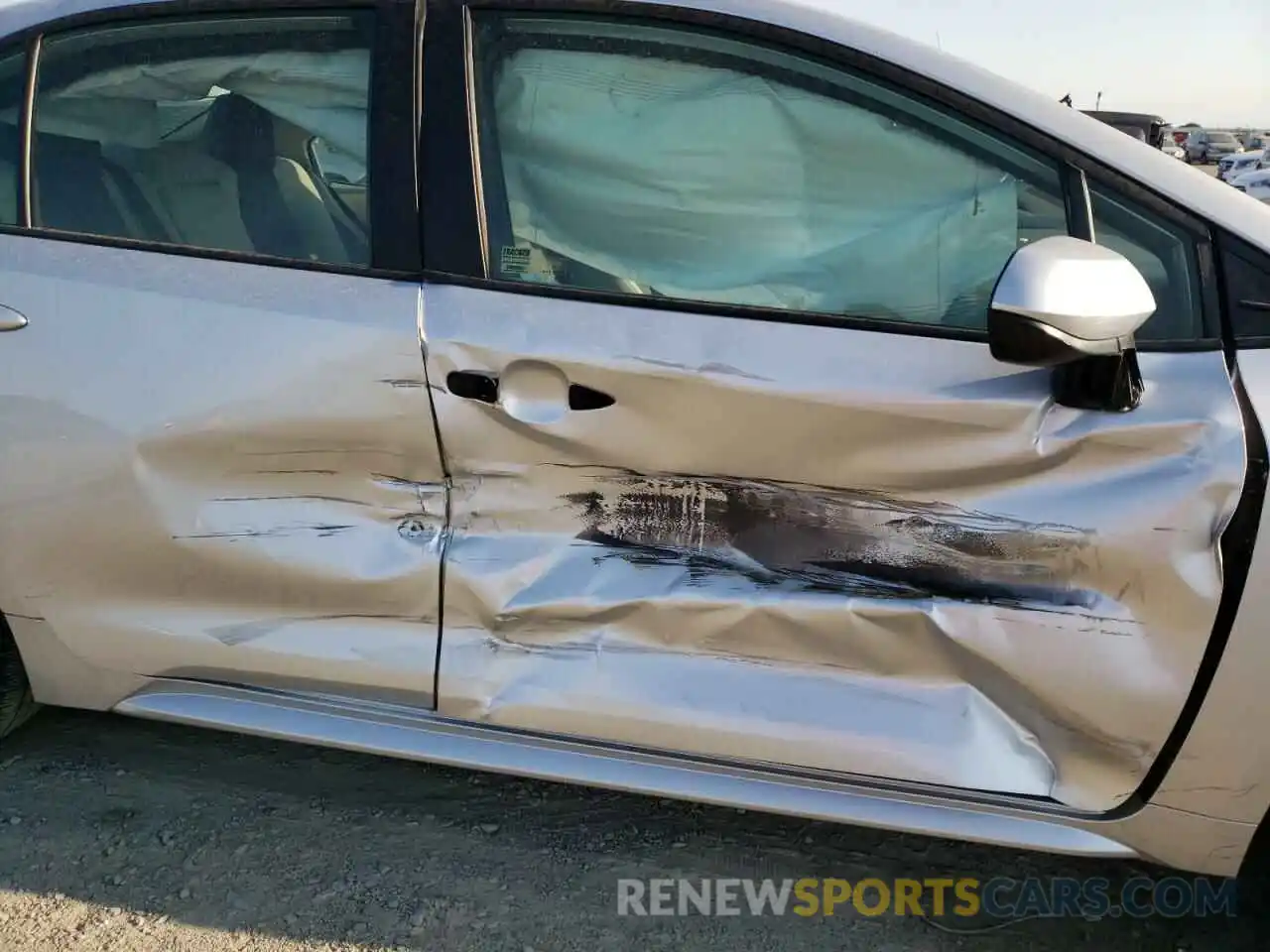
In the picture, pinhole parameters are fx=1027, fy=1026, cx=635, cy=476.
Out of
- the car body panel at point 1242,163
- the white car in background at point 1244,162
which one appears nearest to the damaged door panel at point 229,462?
the white car in background at point 1244,162

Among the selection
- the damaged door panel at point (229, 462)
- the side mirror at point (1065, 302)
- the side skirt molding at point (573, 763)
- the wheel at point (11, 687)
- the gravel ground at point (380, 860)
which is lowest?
the gravel ground at point (380, 860)

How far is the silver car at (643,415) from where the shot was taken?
1.64 metres

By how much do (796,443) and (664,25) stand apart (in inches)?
30.4

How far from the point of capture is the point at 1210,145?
31.3m

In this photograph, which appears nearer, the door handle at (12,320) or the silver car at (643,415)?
the silver car at (643,415)

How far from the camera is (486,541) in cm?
184

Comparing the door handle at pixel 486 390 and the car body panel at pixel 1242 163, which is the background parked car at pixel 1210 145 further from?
the door handle at pixel 486 390

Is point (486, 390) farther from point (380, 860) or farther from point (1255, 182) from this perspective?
point (1255, 182)

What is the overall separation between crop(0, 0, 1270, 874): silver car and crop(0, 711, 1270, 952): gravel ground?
0.98ft

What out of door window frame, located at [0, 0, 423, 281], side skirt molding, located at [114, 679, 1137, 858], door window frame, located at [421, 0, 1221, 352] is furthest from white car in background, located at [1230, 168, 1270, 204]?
door window frame, located at [0, 0, 423, 281]

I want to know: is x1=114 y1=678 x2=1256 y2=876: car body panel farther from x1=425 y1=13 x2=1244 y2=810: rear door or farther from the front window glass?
the front window glass

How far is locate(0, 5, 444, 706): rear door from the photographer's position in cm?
182

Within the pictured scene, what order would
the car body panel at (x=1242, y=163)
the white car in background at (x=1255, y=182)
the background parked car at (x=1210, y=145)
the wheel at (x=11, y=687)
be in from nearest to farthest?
1. the wheel at (x=11, y=687)
2. the white car in background at (x=1255, y=182)
3. the car body panel at (x=1242, y=163)
4. the background parked car at (x=1210, y=145)

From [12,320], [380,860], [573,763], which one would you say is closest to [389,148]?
[12,320]
